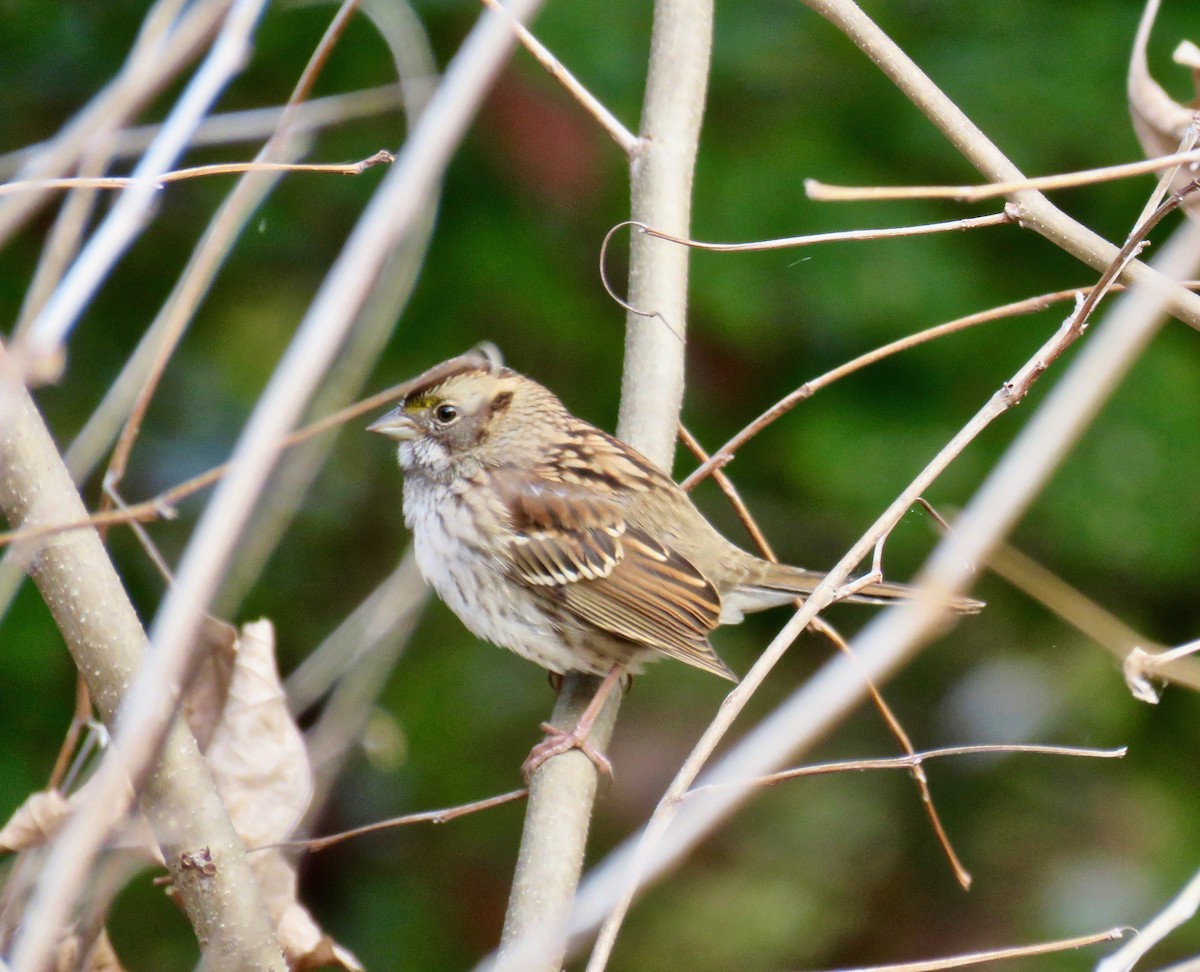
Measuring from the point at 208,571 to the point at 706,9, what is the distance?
5.93 feet

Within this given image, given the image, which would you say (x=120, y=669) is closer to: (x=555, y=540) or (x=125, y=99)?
(x=125, y=99)

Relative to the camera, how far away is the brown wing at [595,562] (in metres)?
2.64

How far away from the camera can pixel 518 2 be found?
88cm

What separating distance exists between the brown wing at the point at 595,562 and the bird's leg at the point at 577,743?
0.33 m

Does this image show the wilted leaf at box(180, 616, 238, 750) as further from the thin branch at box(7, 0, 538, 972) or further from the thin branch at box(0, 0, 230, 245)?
the thin branch at box(7, 0, 538, 972)

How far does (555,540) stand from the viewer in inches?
107

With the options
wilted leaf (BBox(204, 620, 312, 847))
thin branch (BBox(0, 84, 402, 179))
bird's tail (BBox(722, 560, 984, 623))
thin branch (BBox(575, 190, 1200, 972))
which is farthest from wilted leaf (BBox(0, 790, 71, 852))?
bird's tail (BBox(722, 560, 984, 623))

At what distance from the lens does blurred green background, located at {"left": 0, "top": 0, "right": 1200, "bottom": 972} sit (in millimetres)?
3078

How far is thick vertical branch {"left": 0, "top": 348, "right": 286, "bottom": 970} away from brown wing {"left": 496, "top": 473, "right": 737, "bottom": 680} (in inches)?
49.9

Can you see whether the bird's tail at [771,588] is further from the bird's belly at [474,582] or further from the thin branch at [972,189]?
the thin branch at [972,189]

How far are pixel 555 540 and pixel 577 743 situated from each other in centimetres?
77

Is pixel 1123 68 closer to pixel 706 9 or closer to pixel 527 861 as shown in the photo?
pixel 706 9

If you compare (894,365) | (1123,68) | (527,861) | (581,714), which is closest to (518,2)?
(527,861)

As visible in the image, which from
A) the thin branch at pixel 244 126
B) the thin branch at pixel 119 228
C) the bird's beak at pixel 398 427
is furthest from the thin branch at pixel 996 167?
the bird's beak at pixel 398 427
